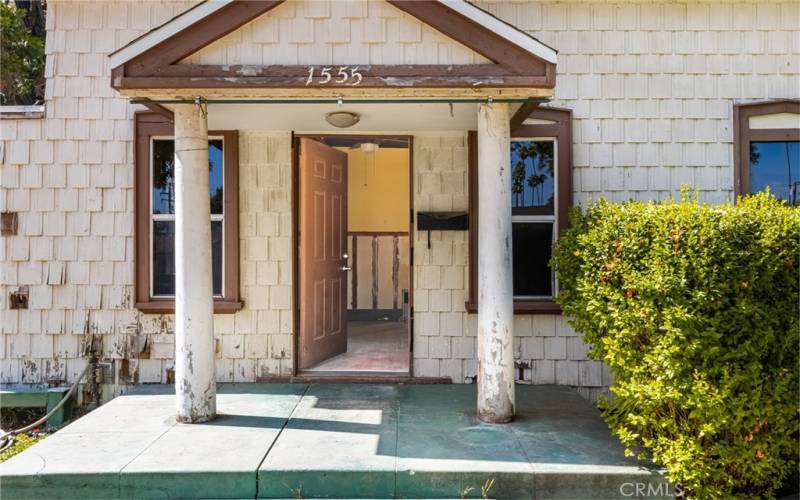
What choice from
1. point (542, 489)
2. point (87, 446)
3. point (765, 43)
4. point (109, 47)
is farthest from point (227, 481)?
point (765, 43)

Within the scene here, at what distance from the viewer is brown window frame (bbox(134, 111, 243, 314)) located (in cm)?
507

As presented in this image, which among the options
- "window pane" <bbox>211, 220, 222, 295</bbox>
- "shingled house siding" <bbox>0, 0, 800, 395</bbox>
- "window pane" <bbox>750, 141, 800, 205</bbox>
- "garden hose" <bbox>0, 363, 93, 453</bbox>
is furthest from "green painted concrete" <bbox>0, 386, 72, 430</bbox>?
"window pane" <bbox>750, 141, 800, 205</bbox>

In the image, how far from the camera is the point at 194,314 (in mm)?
3869

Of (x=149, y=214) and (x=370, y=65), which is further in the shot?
(x=149, y=214)

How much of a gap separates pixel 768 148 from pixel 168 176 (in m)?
5.75

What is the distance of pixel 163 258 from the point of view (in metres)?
5.17

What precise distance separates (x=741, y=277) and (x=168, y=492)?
356 centimetres

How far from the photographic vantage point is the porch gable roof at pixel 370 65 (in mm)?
3557

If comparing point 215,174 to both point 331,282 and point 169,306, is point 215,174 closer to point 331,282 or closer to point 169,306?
point 169,306

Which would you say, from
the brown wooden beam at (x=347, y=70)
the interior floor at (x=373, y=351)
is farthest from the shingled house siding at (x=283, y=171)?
the brown wooden beam at (x=347, y=70)

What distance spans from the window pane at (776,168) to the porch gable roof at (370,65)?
2.86 m

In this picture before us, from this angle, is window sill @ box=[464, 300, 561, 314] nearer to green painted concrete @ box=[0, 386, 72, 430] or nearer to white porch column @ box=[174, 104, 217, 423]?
white porch column @ box=[174, 104, 217, 423]

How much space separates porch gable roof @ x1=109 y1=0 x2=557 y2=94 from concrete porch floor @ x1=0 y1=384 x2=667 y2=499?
7.83 feet

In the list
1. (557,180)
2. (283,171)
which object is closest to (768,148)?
(557,180)
